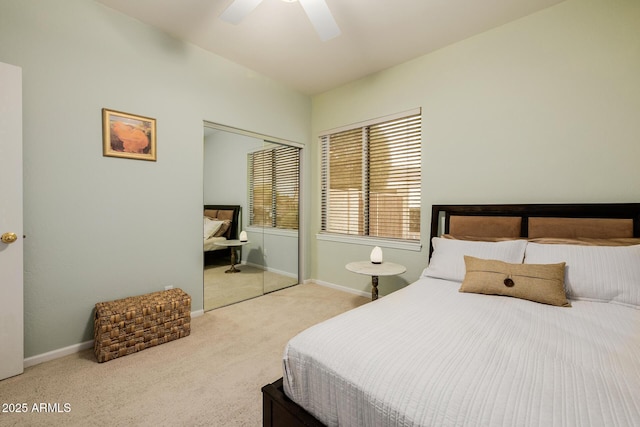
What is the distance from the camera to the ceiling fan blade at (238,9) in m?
1.85

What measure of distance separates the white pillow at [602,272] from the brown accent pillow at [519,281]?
0.30 feet

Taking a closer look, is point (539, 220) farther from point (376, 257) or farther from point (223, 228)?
point (223, 228)

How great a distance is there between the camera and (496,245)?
2117 millimetres

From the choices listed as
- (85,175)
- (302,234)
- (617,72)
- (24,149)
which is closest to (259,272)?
(302,234)

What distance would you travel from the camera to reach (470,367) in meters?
0.96

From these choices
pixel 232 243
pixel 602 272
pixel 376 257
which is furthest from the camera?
pixel 232 243

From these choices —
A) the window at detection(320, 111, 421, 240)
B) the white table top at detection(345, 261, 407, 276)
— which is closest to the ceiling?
the window at detection(320, 111, 421, 240)

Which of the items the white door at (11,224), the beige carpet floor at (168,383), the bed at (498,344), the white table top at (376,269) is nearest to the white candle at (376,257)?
the white table top at (376,269)

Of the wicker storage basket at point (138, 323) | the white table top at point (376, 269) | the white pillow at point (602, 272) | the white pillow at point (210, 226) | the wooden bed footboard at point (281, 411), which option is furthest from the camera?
the white pillow at point (210, 226)

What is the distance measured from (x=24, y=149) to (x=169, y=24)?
59.7 inches

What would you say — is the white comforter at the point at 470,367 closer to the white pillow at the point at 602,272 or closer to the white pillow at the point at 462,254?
the white pillow at the point at 602,272

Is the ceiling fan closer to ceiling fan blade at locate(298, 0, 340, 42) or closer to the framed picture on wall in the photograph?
ceiling fan blade at locate(298, 0, 340, 42)

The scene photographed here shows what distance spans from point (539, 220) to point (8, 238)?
12.3 feet

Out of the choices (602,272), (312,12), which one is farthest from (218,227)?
(602,272)
